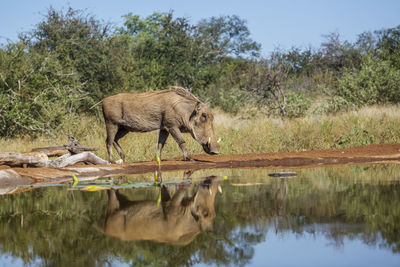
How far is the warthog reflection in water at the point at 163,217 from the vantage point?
4.88m

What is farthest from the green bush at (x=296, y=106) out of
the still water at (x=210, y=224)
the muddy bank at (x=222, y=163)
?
the still water at (x=210, y=224)

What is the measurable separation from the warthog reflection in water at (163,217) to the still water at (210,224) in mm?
11

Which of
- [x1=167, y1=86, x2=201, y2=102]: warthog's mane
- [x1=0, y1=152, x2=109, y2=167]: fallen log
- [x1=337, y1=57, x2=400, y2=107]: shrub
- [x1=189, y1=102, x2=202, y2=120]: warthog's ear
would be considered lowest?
[x1=0, y1=152, x2=109, y2=167]: fallen log

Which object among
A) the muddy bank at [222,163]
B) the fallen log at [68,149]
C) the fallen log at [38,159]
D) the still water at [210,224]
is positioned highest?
the fallen log at [68,149]

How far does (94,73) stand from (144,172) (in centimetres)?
983

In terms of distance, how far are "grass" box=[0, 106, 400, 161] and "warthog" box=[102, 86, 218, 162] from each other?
4.06 ft

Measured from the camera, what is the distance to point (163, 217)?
18.8 feet

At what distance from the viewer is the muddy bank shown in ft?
31.7

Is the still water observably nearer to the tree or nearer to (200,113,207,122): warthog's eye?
(200,113,207,122): warthog's eye

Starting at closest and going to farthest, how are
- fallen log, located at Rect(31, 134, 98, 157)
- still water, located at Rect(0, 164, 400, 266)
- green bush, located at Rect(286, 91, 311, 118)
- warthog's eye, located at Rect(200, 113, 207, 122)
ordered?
still water, located at Rect(0, 164, 400, 266)
fallen log, located at Rect(31, 134, 98, 157)
warthog's eye, located at Rect(200, 113, 207, 122)
green bush, located at Rect(286, 91, 311, 118)

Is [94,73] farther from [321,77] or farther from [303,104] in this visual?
[321,77]

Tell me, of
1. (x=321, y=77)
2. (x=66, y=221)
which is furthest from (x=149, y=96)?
(x=321, y=77)

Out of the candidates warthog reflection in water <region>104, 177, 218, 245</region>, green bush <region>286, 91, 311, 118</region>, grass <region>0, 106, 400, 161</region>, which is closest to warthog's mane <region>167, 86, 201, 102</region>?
grass <region>0, 106, 400, 161</region>

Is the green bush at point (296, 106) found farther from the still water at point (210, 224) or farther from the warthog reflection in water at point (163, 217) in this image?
the warthog reflection in water at point (163, 217)
